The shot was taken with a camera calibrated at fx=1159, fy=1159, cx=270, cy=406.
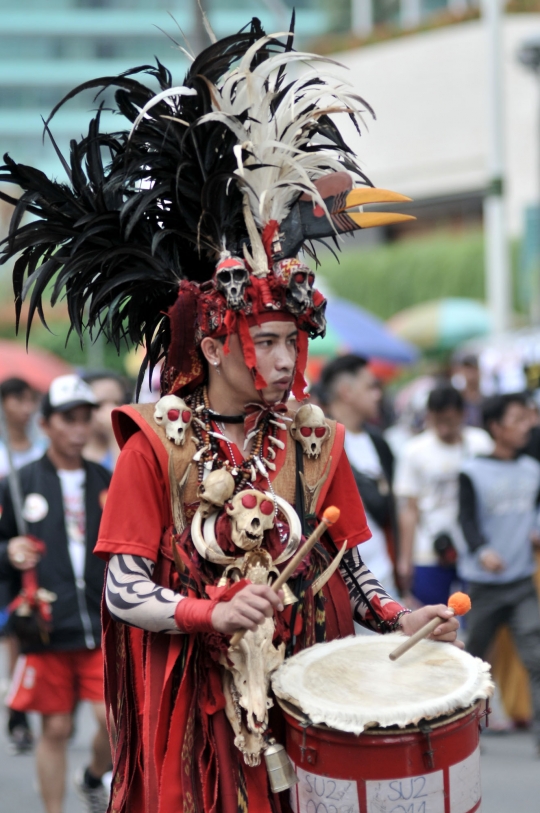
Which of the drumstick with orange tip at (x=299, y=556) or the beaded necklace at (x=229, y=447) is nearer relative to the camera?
the drumstick with orange tip at (x=299, y=556)

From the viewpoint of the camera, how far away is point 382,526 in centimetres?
641

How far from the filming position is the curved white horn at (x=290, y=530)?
9.86 feet

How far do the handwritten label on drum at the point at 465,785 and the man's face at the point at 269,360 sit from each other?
103 centimetres

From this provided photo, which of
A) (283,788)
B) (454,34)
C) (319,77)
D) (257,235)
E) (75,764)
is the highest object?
(454,34)

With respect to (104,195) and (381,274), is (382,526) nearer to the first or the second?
(104,195)

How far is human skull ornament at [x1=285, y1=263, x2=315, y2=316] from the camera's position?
301 cm

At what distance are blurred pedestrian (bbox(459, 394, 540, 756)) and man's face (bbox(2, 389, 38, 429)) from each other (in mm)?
3083

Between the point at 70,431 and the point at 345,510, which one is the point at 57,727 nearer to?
the point at 70,431

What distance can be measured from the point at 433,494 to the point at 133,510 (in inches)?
194

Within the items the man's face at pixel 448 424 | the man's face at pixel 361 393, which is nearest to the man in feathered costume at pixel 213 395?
the man's face at pixel 361 393

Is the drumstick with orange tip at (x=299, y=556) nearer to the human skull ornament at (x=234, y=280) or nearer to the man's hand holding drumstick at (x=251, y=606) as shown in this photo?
the man's hand holding drumstick at (x=251, y=606)

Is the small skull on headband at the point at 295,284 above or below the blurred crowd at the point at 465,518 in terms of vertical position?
above

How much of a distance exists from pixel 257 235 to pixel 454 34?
25.5 meters

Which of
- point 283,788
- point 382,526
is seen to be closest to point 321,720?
point 283,788
